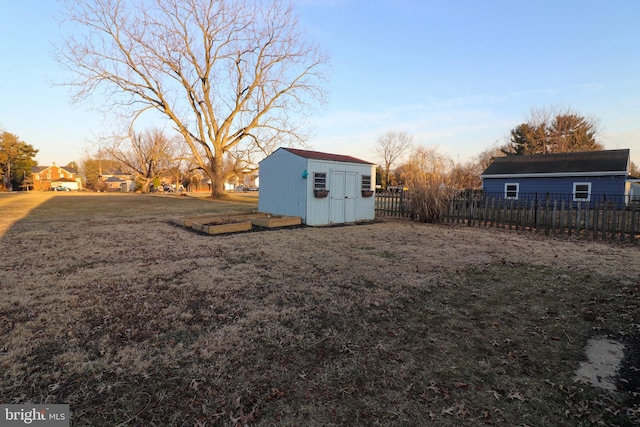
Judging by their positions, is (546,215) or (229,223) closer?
(546,215)

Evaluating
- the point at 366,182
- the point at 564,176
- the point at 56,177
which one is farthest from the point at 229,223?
the point at 56,177

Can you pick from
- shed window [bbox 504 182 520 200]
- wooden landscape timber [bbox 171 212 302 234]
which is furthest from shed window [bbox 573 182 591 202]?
wooden landscape timber [bbox 171 212 302 234]

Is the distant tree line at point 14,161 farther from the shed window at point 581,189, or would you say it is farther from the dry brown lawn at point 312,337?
the shed window at point 581,189

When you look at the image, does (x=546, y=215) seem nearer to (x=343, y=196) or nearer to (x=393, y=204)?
(x=393, y=204)

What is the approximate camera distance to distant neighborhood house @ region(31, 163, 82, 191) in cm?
6706

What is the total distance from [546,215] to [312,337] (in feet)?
32.3

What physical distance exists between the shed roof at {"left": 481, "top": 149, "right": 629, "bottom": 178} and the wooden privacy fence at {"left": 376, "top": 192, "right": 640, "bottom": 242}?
8.88 metres

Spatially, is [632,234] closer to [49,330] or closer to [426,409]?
[426,409]

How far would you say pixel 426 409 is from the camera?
2.15 meters

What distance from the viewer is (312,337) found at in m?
3.16

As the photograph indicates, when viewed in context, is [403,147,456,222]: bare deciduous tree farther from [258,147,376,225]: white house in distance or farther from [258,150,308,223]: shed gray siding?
[258,150,308,223]: shed gray siding

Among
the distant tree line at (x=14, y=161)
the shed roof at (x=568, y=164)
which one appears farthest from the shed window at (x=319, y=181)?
the distant tree line at (x=14, y=161)

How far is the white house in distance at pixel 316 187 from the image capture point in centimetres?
1145

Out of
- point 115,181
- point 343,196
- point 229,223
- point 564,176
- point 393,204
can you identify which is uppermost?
point 115,181
